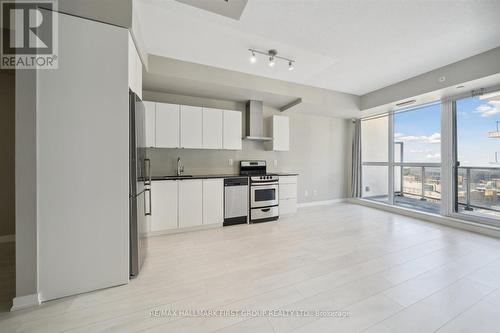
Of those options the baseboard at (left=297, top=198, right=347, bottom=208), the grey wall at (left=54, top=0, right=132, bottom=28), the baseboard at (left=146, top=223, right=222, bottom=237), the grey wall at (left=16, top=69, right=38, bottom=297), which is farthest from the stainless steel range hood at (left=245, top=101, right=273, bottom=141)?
the grey wall at (left=16, top=69, right=38, bottom=297)

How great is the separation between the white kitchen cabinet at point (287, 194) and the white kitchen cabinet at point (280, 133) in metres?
0.75

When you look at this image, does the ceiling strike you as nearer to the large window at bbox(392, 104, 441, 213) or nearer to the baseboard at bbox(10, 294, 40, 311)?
the large window at bbox(392, 104, 441, 213)

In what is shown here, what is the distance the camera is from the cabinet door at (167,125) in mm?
3266

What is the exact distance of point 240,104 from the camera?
4371 mm

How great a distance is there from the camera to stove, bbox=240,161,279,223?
3.79 metres

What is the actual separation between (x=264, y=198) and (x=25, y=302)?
3.20 meters

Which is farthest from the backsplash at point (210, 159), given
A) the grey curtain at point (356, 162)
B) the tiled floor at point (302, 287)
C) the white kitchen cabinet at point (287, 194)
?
the grey curtain at point (356, 162)

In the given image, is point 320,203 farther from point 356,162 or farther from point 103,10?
point 103,10

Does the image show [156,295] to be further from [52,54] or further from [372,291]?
[52,54]

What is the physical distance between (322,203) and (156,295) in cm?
466

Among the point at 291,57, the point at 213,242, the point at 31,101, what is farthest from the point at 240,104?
the point at 31,101

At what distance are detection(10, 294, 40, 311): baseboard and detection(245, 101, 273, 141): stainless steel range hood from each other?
3.55 m

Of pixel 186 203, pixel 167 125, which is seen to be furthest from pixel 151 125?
pixel 186 203

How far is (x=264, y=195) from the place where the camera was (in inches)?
153
